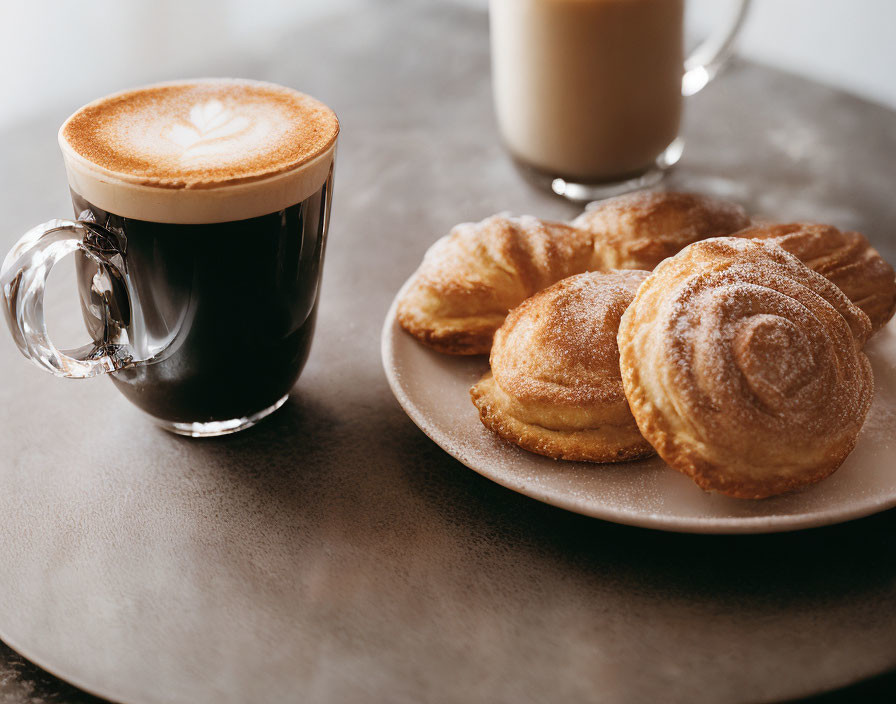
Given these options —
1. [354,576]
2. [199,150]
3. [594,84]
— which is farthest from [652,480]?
[594,84]

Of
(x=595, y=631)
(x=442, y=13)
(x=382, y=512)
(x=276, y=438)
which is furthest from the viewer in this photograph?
(x=442, y=13)

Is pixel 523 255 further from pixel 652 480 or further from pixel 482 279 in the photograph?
pixel 652 480

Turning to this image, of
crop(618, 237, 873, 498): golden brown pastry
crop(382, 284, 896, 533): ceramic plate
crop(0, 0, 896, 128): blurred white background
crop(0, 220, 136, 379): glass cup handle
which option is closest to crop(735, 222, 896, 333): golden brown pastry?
crop(382, 284, 896, 533): ceramic plate

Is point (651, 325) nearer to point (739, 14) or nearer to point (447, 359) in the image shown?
point (447, 359)

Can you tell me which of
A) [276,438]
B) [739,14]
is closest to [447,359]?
[276,438]

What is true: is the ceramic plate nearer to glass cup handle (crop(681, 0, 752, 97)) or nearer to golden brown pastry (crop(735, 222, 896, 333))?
golden brown pastry (crop(735, 222, 896, 333))
